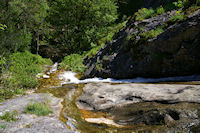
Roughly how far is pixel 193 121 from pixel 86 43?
1691 centimetres

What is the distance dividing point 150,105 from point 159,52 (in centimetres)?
410

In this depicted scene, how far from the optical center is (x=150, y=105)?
4.61 metres

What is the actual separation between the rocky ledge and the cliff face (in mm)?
2496

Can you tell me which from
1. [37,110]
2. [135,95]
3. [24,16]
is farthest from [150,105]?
[24,16]

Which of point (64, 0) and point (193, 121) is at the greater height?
point (64, 0)

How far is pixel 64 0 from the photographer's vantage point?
18516mm

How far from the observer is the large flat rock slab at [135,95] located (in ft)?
14.7

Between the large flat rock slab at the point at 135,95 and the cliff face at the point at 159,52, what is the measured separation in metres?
2.15

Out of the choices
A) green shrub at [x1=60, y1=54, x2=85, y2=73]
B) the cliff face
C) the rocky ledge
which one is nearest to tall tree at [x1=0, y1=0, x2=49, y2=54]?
green shrub at [x1=60, y1=54, x2=85, y2=73]

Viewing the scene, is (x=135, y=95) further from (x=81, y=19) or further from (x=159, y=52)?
(x=81, y=19)

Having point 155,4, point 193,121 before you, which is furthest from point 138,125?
point 155,4

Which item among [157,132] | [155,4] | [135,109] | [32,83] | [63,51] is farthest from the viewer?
[63,51]

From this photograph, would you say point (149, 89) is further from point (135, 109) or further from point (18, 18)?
point (18, 18)

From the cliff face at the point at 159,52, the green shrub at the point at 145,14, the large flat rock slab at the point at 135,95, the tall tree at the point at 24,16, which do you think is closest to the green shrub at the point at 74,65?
the cliff face at the point at 159,52
